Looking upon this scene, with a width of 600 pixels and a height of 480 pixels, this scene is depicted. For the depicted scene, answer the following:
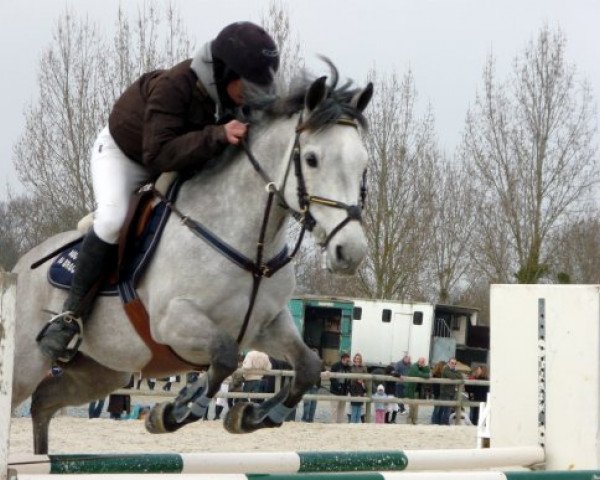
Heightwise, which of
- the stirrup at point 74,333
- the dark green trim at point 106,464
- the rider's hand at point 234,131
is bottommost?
the dark green trim at point 106,464

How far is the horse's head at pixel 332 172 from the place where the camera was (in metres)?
4.29

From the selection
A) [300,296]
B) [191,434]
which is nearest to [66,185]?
[300,296]

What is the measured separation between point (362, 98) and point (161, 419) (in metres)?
1.58

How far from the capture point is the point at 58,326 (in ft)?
16.8

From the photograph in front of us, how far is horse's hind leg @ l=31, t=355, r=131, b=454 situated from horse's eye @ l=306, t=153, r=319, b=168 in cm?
176

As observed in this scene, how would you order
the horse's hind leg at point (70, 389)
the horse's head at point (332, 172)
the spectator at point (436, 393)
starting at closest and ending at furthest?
1. the horse's head at point (332, 172)
2. the horse's hind leg at point (70, 389)
3. the spectator at point (436, 393)

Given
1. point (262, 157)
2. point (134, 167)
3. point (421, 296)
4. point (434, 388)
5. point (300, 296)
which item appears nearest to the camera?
point (262, 157)

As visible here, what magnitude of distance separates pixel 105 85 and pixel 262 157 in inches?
736

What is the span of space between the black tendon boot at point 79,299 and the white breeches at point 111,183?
0.07 m

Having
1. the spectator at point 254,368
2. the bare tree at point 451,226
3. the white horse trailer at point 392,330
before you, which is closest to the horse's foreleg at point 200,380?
the spectator at point 254,368

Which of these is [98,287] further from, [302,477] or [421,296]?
[421,296]

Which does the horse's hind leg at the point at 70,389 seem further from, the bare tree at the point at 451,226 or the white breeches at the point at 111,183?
the bare tree at the point at 451,226

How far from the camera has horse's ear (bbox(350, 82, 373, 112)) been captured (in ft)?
15.4

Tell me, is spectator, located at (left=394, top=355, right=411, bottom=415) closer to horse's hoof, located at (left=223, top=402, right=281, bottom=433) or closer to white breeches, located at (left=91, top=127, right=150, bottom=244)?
white breeches, located at (left=91, top=127, right=150, bottom=244)
